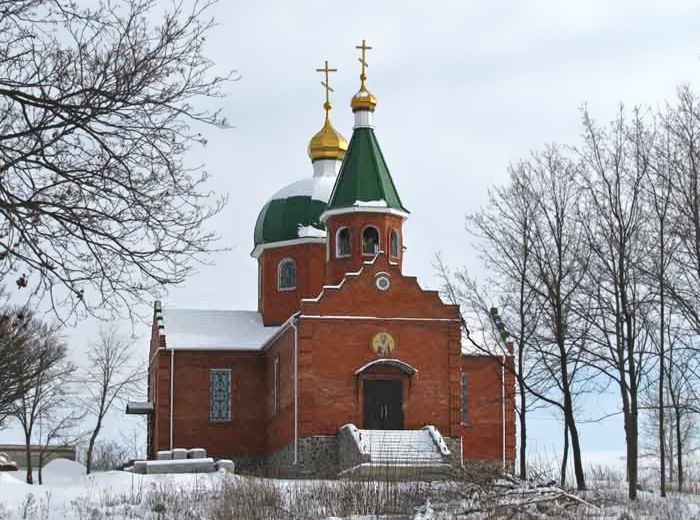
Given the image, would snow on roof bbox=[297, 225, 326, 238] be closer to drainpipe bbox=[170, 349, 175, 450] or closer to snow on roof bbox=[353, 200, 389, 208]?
snow on roof bbox=[353, 200, 389, 208]

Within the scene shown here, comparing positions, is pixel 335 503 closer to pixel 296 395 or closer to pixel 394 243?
pixel 296 395

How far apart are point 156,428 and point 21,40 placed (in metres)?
26.6

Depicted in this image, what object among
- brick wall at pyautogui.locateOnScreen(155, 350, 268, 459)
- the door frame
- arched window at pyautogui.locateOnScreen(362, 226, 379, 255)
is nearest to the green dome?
arched window at pyautogui.locateOnScreen(362, 226, 379, 255)

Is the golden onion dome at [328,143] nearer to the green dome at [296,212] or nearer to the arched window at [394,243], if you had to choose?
the green dome at [296,212]

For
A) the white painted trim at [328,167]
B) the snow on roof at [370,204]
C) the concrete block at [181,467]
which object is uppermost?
the white painted trim at [328,167]

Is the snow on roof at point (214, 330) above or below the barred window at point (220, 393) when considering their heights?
above

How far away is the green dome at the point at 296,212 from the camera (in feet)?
134

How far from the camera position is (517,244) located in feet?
85.0

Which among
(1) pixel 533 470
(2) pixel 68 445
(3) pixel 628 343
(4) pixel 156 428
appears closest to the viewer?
(1) pixel 533 470

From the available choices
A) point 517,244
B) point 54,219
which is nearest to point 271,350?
point 517,244

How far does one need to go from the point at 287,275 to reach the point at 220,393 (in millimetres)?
4242

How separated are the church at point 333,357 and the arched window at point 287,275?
43 mm

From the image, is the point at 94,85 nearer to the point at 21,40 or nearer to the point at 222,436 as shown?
the point at 21,40

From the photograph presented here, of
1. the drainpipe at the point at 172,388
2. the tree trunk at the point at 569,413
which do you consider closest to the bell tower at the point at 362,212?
the drainpipe at the point at 172,388
